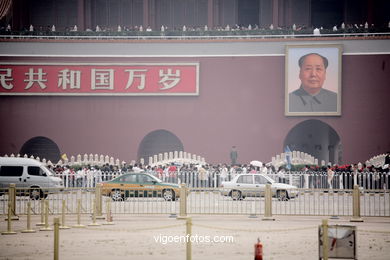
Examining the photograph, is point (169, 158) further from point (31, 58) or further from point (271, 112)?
point (31, 58)

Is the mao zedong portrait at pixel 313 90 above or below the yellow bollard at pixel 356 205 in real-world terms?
above

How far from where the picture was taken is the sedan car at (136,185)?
23547 mm

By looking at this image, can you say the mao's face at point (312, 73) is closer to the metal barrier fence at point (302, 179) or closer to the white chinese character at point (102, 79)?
the metal barrier fence at point (302, 179)

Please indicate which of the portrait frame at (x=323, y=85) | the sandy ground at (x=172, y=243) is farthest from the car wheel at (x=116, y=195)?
the portrait frame at (x=323, y=85)

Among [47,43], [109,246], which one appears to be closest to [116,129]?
[47,43]

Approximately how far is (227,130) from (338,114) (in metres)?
5.27

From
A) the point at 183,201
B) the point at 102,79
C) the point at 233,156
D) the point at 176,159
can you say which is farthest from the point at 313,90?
the point at 183,201

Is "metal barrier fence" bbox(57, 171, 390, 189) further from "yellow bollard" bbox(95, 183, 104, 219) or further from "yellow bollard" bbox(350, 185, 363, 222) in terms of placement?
"yellow bollard" bbox(350, 185, 363, 222)

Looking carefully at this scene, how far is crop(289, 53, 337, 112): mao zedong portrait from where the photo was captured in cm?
3253

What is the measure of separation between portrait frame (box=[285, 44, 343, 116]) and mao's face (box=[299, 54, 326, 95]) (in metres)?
0.19

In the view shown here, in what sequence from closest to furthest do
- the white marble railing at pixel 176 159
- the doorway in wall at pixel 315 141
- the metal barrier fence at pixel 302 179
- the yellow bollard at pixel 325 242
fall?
1. the yellow bollard at pixel 325 242
2. the metal barrier fence at pixel 302 179
3. the white marble railing at pixel 176 159
4. the doorway in wall at pixel 315 141

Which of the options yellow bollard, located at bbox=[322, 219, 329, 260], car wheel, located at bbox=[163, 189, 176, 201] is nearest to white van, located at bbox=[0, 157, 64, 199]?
car wheel, located at bbox=[163, 189, 176, 201]

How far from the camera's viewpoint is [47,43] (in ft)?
110

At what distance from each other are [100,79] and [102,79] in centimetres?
10
